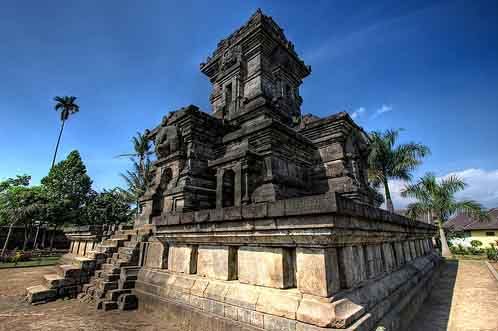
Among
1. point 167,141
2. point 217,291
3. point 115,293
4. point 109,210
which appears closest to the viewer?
point 217,291

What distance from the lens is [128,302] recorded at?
4.74 m

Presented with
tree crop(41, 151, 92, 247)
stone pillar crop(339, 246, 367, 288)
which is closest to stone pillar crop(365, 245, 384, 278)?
stone pillar crop(339, 246, 367, 288)

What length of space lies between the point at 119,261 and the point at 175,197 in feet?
8.72

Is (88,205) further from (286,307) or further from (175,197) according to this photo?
(286,307)

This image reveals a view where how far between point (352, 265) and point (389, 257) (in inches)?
73.6

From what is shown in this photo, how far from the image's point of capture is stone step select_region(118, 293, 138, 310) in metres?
4.72

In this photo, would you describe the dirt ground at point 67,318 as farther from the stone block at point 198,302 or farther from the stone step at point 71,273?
the stone step at point 71,273

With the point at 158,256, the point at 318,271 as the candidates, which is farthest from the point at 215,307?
the point at 158,256

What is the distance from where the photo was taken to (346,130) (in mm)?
9406

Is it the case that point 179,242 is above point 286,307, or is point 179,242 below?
above

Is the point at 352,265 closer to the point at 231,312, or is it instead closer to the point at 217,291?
the point at 231,312

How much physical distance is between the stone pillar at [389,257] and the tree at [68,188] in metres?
28.9

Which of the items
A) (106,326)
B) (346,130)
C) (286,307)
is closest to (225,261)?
(286,307)

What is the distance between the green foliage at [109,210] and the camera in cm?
2653
